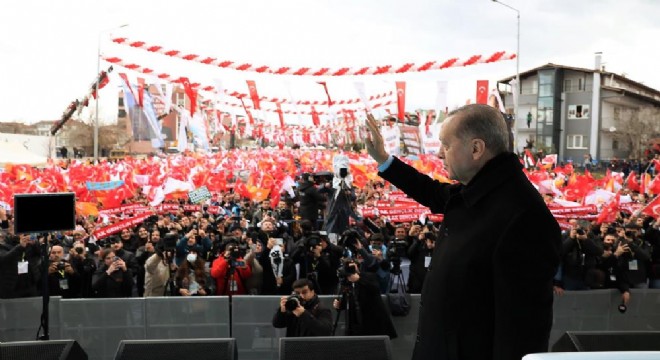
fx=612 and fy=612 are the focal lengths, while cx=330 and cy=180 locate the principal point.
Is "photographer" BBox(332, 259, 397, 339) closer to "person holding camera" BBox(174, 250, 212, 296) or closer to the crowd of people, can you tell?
the crowd of people

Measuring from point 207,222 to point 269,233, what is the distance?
263 centimetres

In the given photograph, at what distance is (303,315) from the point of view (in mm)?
5695

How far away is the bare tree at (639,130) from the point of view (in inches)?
1855

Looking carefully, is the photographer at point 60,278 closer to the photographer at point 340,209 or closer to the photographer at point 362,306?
the photographer at point 362,306

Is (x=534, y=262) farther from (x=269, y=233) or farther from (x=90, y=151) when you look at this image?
(x=90, y=151)

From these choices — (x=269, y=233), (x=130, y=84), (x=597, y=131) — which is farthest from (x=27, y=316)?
(x=597, y=131)

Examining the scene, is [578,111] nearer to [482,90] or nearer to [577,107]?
[577,107]

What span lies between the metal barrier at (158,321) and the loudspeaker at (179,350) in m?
3.00

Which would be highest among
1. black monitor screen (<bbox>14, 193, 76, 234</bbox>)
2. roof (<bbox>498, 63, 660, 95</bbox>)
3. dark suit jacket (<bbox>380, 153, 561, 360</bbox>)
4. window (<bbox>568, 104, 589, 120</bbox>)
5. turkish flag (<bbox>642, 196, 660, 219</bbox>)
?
roof (<bbox>498, 63, 660, 95</bbox>)

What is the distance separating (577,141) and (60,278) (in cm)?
5292

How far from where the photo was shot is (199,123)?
28.0 meters

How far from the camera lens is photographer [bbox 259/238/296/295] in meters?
7.96

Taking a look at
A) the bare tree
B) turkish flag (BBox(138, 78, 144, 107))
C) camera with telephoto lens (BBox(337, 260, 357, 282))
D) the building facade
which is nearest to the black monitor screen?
camera with telephoto lens (BBox(337, 260, 357, 282))

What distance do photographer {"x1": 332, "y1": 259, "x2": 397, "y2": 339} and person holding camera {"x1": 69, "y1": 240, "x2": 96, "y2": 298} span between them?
399 centimetres
